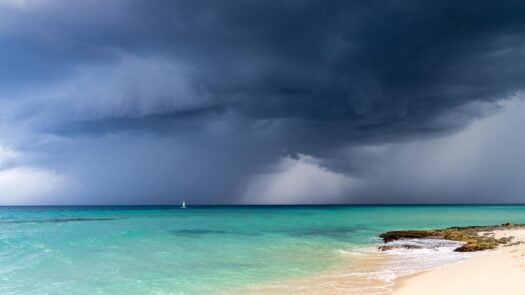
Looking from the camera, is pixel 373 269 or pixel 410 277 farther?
pixel 373 269

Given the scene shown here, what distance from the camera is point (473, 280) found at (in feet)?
51.0

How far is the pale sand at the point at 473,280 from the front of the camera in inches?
529

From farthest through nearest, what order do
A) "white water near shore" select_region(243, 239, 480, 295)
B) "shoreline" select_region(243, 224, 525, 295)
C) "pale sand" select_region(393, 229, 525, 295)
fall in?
"white water near shore" select_region(243, 239, 480, 295)
"shoreline" select_region(243, 224, 525, 295)
"pale sand" select_region(393, 229, 525, 295)

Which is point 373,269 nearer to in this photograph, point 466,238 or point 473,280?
point 473,280

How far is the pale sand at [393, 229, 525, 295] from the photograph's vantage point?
13445 millimetres

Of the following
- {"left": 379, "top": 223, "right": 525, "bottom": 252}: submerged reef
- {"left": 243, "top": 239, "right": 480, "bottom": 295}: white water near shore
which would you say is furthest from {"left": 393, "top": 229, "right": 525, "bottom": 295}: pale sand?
{"left": 379, "top": 223, "right": 525, "bottom": 252}: submerged reef

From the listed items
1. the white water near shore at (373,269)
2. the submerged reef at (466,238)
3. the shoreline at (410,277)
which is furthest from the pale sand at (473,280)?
the submerged reef at (466,238)

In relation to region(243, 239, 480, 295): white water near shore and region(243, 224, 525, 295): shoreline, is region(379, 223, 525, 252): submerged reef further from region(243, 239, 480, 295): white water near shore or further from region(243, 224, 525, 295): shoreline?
region(243, 224, 525, 295): shoreline

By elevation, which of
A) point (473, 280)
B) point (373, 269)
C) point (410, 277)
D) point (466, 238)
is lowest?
point (466, 238)

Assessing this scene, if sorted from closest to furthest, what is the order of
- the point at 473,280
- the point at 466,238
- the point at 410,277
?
the point at 473,280, the point at 410,277, the point at 466,238

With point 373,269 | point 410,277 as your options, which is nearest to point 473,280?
point 410,277

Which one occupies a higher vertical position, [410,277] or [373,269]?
[410,277]

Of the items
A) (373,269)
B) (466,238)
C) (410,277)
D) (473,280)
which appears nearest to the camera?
(473,280)

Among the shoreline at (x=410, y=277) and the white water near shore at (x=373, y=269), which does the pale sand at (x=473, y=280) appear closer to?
the shoreline at (x=410, y=277)
